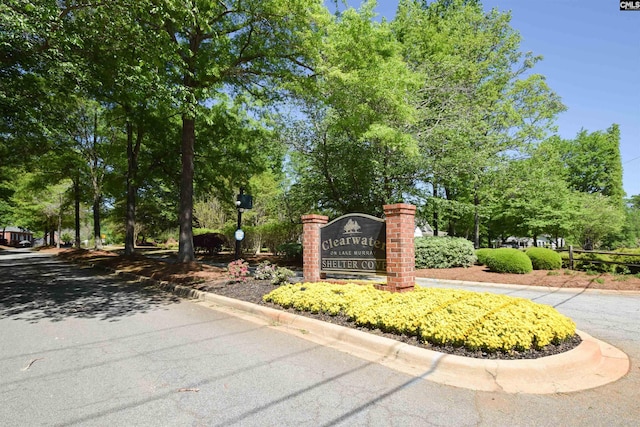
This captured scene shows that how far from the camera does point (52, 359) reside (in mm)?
4078

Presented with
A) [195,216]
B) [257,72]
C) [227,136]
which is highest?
[257,72]

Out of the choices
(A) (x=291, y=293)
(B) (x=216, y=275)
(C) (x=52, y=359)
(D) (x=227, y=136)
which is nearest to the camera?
(C) (x=52, y=359)

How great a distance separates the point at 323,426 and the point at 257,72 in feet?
37.6

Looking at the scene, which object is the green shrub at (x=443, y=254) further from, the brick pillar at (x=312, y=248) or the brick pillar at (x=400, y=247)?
the brick pillar at (x=400, y=247)

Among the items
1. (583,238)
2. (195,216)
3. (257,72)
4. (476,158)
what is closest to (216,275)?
(257,72)

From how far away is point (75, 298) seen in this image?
812cm

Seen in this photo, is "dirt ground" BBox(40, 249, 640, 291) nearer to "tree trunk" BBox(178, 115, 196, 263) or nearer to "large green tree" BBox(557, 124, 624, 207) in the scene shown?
"tree trunk" BBox(178, 115, 196, 263)

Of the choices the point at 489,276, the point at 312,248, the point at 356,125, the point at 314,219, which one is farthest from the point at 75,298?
the point at 489,276

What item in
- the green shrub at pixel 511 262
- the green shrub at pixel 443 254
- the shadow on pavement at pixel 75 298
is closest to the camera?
the shadow on pavement at pixel 75 298

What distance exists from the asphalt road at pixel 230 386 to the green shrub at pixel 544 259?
7374 mm

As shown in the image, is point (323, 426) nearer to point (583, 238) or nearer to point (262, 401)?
point (262, 401)

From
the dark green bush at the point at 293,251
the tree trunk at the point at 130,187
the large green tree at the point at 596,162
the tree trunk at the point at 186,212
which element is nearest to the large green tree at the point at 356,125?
the dark green bush at the point at 293,251

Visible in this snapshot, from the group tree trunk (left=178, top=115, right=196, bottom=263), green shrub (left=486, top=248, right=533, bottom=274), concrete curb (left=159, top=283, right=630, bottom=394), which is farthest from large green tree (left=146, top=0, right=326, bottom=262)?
green shrub (left=486, top=248, right=533, bottom=274)

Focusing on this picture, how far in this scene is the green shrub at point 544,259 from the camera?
12547mm
